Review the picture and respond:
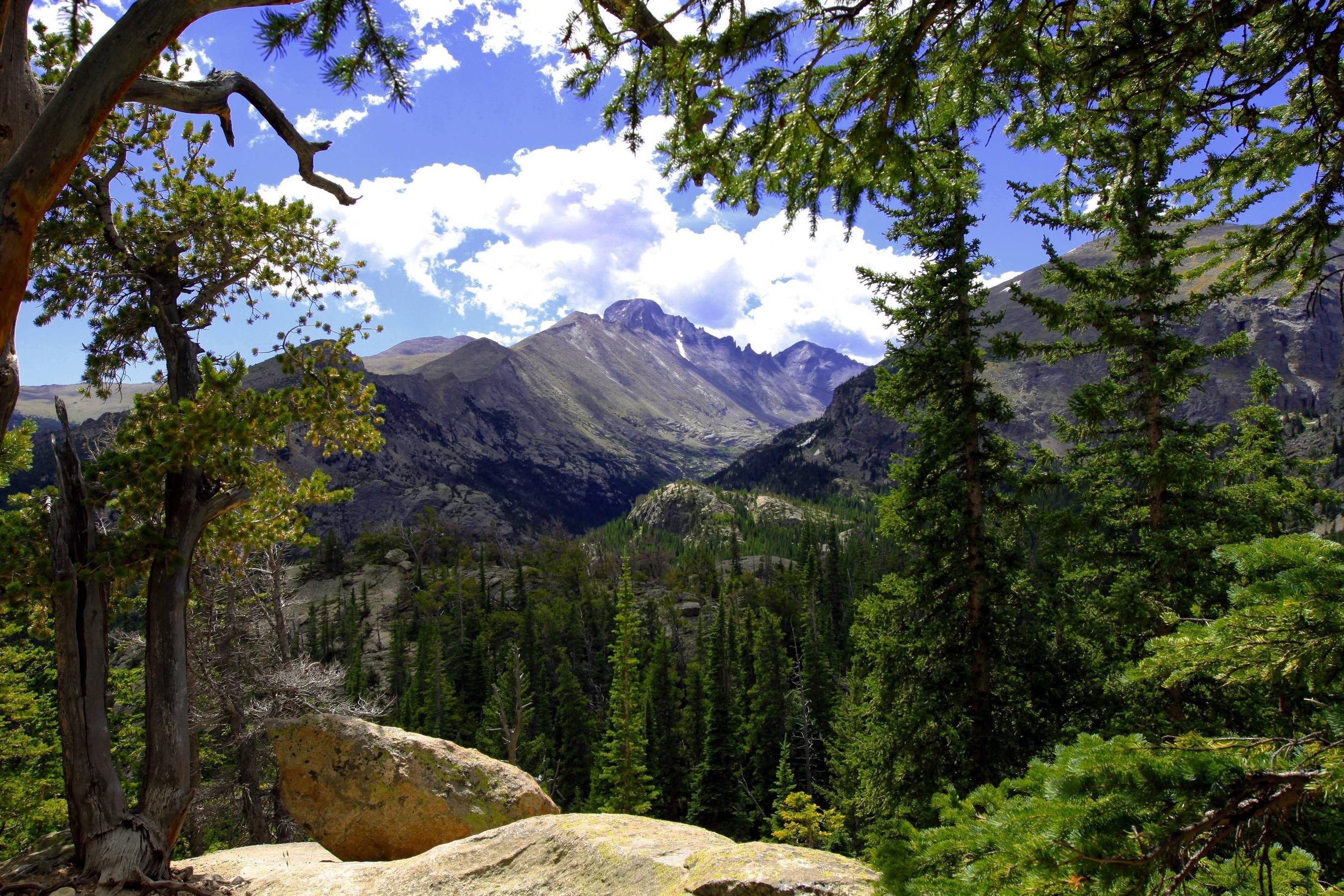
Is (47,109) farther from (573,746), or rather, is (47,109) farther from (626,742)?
(573,746)

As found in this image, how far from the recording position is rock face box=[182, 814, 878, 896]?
4.90 metres

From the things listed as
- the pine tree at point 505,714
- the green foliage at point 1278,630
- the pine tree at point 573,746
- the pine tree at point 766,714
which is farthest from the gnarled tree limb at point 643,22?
the pine tree at point 573,746

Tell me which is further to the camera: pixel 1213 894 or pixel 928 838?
pixel 928 838

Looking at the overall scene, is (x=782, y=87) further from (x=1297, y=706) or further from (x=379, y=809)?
(x=379, y=809)

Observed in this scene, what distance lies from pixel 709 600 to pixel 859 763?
6255 centimetres

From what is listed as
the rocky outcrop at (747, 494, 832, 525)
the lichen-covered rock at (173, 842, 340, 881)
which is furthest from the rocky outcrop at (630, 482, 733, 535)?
the lichen-covered rock at (173, 842, 340, 881)

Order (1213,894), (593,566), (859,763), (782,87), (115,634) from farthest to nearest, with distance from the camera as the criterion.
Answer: (593,566) < (115,634) < (859,763) < (782,87) < (1213,894)

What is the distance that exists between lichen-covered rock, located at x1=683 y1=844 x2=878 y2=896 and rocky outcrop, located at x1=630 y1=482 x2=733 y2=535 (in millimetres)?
123626

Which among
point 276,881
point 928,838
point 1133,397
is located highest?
point 1133,397

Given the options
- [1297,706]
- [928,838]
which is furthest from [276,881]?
[1297,706]

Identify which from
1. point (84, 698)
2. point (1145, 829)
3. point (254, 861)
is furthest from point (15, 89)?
point (254, 861)

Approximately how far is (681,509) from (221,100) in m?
136

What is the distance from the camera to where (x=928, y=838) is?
4164 millimetres

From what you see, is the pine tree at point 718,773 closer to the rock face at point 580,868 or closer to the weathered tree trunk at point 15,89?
the rock face at point 580,868
